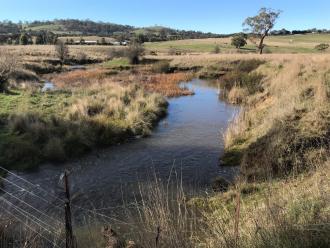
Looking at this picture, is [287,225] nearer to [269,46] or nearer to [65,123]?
[65,123]

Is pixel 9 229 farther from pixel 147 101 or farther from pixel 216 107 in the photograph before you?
pixel 216 107

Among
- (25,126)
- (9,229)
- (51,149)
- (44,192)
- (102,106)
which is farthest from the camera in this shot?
(102,106)

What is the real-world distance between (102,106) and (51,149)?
6.41 meters

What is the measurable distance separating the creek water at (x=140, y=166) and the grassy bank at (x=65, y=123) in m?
0.62

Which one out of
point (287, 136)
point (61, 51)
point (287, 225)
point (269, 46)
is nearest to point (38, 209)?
point (287, 136)

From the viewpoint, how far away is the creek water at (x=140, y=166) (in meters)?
11.9

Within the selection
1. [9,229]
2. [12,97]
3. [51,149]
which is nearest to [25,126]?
[51,149]

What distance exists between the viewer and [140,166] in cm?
1421

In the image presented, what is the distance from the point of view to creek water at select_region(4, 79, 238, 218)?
1190 centimetres

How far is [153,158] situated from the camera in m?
15.1

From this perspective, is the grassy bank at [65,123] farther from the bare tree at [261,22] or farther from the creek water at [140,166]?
the bare tree at [261,22]

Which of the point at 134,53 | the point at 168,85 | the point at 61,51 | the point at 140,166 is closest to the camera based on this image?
the point at 140,166

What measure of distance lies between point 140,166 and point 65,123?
4630 millimetres

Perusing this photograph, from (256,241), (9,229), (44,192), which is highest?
(256,241)
